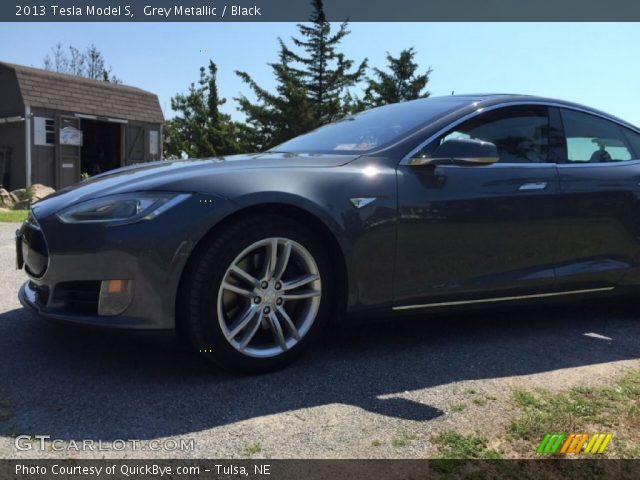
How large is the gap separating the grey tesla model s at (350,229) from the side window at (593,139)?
11 millimetres

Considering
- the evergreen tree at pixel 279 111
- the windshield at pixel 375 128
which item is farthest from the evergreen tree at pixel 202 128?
the windshield at pixel 375 128

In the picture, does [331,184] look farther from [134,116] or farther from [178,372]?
[134,116]

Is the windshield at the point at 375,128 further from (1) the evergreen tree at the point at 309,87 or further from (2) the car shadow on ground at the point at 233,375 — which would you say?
(1) the evergreen tree at the point at 309,87

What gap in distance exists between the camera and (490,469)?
202 centimetres

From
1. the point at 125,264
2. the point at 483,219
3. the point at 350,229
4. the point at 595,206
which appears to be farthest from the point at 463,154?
the point at 125,264

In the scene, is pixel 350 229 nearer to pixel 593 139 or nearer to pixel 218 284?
pixel 218 284

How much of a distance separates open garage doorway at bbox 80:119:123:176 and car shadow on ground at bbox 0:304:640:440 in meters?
17.6

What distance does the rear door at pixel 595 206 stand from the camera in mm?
3535

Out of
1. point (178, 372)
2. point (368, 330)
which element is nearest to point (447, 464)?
point (178, 372)

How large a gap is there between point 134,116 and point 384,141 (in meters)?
18.3

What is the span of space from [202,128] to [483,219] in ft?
84.0

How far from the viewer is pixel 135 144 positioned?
20.1 meters

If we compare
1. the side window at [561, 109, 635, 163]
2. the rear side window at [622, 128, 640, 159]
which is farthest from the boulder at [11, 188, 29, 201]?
the rear side window at [622, 128, 640, 159]

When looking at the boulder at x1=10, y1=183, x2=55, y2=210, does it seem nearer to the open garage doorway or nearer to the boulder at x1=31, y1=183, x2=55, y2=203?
the boulder at x1=31, y1=183, x2=55, y2=203
